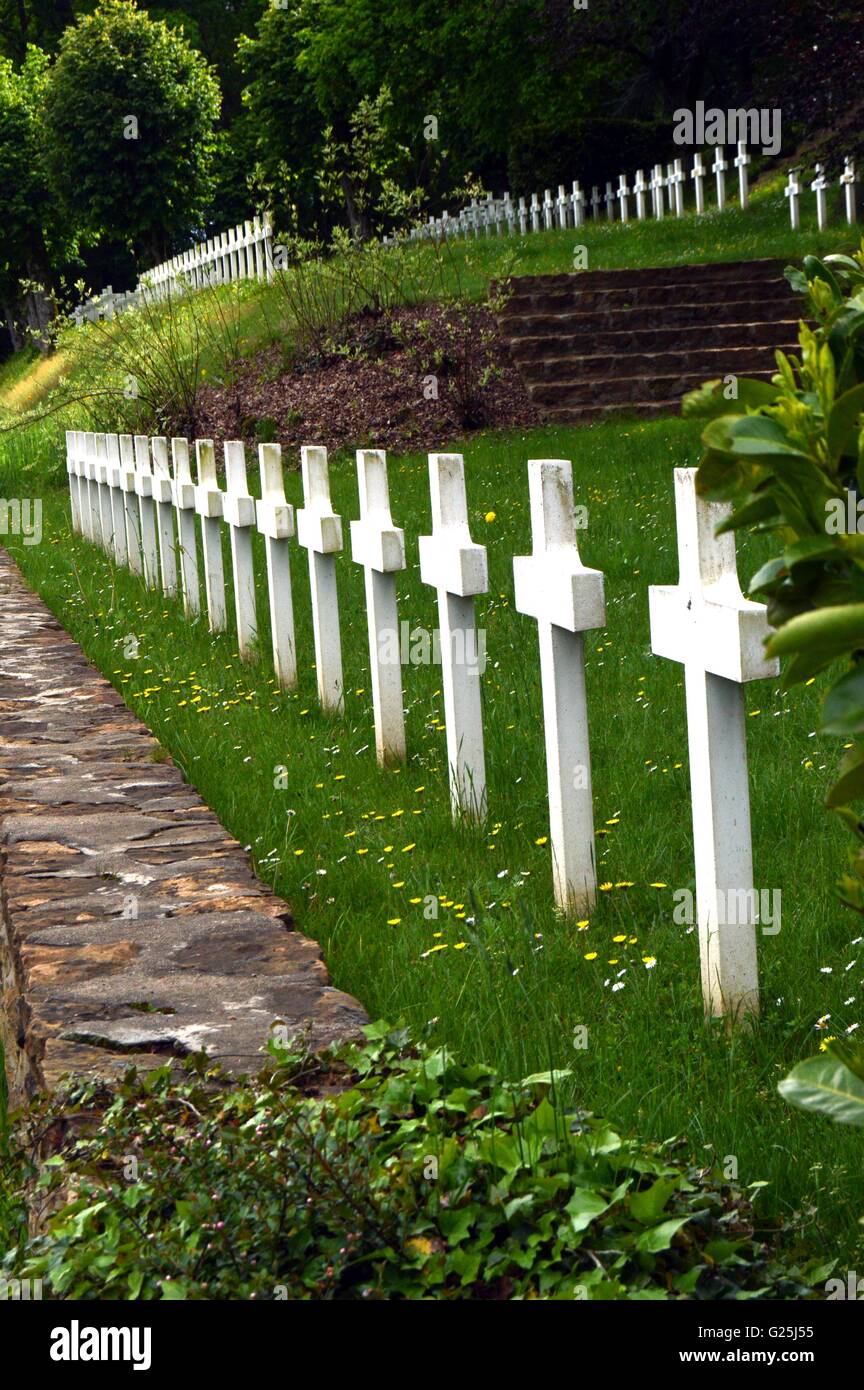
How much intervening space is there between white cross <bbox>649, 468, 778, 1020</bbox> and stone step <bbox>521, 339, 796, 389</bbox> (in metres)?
13.5

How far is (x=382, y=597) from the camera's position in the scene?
5.84m

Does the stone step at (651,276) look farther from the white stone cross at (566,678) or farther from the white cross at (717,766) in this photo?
the white cross at (717,766)

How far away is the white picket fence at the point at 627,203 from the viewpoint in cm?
2311

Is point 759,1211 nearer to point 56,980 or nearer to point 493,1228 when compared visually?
point 493,1228

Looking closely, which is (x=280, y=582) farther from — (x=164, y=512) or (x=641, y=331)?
(x=641, y=331)

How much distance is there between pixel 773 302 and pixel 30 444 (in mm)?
9811

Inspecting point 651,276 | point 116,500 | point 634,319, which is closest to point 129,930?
point 116,500

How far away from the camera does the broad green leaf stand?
1479mm

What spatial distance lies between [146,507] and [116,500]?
47.5 inches

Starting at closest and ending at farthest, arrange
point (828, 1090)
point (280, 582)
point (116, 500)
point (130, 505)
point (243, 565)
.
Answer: point (828, 1090)
point (280, 582)
point (243, 565)
point (130, 505)
point (116, 500)

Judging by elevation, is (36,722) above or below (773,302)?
below

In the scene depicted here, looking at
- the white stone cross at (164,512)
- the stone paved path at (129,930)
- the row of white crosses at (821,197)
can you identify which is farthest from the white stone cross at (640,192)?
the stone paved path at (129,930)

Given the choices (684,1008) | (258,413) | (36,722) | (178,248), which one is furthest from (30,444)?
(178,248)

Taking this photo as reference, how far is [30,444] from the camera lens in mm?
21359
